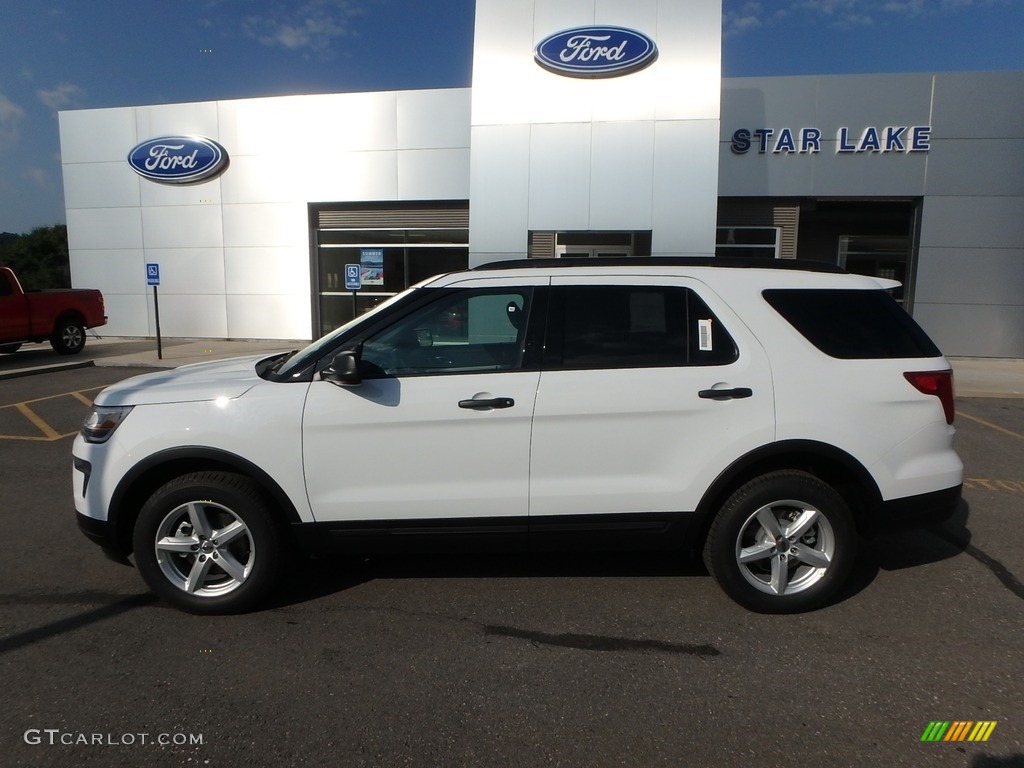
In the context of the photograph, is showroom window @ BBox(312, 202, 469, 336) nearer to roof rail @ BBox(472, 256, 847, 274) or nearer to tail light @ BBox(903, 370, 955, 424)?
roof rail @ BBox(472, 256, 847, 274)

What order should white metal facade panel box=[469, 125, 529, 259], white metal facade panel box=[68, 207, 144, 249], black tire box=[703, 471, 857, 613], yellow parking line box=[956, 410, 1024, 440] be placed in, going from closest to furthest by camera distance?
black tire box=[703, 471, 857, 613] → yellow parking line box=[956, 410, 1024, 440] → white metal facade panel box=[469, 125, 529, 259] → white metal facade panel box=[68, 207, 144, 249]

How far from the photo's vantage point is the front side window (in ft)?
11.1

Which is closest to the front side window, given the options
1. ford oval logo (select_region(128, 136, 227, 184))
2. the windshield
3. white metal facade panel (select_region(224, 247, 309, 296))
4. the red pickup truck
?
the windshield

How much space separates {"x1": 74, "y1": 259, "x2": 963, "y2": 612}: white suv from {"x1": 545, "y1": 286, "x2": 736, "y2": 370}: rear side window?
0.01m

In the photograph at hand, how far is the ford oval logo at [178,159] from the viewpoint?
18.3 meters

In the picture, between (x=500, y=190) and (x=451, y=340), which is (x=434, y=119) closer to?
(x=500, y=190)

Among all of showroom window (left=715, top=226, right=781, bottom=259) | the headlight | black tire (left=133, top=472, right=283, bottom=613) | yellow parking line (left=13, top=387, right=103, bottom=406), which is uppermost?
showroom window (left=715, top=226, right=781, bottom=259)

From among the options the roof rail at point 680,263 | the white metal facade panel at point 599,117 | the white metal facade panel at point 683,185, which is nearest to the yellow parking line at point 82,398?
the white metal facade panel at point 599,117

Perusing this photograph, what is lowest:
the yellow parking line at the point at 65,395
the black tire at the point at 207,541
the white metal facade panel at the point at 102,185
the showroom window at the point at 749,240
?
the yellow parking line at the point at 65,395

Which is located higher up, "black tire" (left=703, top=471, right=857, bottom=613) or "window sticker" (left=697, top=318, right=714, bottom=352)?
"window sticker" (left=697, top=318, right=714, bottom=352)

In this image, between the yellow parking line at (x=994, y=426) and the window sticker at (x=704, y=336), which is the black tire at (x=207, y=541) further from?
the yellow parking line at (x=994, y=426)

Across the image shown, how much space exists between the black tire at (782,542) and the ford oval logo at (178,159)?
18.8m

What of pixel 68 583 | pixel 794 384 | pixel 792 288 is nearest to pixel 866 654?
pixel 794 384

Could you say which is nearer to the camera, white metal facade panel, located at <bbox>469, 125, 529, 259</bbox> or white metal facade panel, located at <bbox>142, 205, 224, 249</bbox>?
white metal facade panel, located at <bbox>469, 125, 529, 259</bbox>
